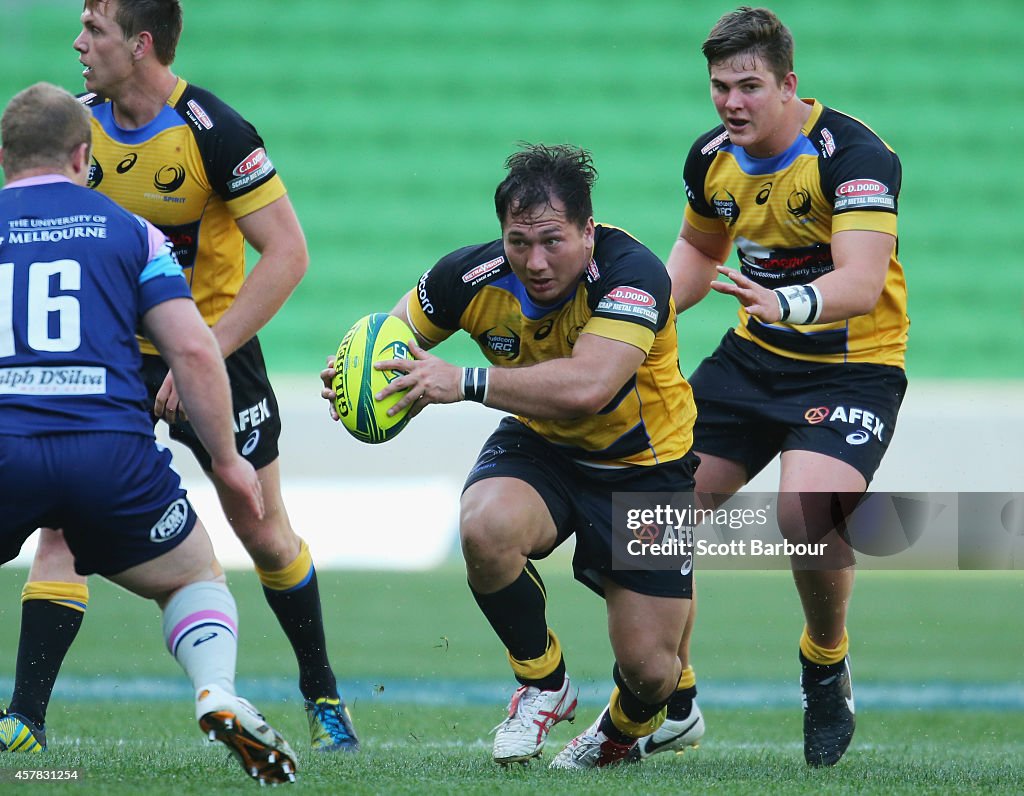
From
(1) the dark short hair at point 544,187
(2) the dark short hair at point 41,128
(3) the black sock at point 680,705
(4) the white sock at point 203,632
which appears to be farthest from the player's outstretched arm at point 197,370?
(3) the black sock at point 680,705

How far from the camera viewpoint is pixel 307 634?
16.9 feet

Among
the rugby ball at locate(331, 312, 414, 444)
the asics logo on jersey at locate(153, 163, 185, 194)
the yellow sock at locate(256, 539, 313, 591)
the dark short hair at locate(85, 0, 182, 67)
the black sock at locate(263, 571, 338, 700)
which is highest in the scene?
the dark short hair at locate(85, 0, 182, 67)

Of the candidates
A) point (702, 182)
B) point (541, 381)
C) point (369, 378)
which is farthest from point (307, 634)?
point (702, 182)

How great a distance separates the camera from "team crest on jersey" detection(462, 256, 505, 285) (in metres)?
4.62

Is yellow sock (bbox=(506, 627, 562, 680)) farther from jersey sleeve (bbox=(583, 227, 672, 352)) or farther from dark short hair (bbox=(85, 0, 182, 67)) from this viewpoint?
dark short hair (bbox=(85, 0, 182, 67))

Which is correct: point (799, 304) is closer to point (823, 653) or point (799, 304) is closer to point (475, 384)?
point (475, 384)

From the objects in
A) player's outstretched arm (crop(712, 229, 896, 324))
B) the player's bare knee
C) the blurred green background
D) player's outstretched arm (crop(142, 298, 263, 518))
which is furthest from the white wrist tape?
the blurred green background

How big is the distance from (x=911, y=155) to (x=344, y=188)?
19.5 ft

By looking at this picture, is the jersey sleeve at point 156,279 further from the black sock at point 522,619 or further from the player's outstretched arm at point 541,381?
the black sock at point 522,619

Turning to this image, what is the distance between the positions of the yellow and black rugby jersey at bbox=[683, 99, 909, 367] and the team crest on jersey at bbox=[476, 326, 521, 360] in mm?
1064

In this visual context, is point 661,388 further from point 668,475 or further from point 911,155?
point 911,155

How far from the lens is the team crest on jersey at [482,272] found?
462cm

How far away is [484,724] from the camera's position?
5750 millimetres

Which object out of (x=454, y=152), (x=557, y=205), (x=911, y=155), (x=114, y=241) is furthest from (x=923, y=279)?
(x=114, y=241)
